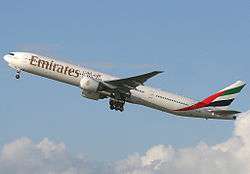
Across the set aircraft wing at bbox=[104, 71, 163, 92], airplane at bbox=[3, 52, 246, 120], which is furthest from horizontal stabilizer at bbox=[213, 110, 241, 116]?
aircraft wing at bbox=[104, 71, 163, 92]

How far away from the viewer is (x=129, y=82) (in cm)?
10112

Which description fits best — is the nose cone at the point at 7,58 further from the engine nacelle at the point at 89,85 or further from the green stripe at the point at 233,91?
the green stripe at the point at 233,91

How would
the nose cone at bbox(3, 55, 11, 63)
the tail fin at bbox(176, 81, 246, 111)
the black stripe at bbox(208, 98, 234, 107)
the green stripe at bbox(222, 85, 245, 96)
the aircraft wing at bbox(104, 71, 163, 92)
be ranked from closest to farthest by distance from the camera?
1. the aircraft wing at bbox(104, 71, 163, 92)
2. the nose cone at bbox(3, 55, 11, 63)
3. the tail fin at bbox(176, 81, 246, 111)
4. the black stripe at bbox(208, 98, 234, 107)
5. the green stripe at bbox(222, 85, 245, 96)

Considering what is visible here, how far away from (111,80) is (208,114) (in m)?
15.7

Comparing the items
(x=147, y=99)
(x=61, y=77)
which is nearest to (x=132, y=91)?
(x=147, y=99)

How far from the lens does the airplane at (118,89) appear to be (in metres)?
101

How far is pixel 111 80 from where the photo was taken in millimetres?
101312

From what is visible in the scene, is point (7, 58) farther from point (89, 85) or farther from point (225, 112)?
point (225, 112)

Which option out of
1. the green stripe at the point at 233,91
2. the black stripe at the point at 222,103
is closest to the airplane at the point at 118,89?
the black stripe at the point at 222,103

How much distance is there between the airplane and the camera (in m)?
101

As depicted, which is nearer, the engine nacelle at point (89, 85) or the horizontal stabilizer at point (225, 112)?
the engine nacelle at point (89, 85)

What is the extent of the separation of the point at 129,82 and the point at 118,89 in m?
2.39

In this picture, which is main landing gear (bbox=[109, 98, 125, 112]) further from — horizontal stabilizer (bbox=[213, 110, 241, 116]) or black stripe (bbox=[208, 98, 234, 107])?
horizontal stabilizer (bbox=[213, 110, 241, 116])

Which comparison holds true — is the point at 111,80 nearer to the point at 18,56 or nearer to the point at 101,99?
the point at 101,99
